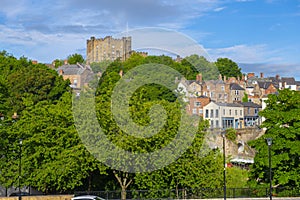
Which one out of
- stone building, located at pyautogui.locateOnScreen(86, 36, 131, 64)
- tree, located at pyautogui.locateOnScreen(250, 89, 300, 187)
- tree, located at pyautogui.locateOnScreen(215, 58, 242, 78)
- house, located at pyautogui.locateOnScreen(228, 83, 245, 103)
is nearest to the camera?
tree, located at pyautogui.locateOnScreen(250, 89, 300, 187)

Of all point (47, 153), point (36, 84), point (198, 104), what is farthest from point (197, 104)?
point (47, 153)

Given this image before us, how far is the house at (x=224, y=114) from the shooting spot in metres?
101

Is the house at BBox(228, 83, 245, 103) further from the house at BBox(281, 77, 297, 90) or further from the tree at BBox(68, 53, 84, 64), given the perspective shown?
the tree at BBox(68, 53, 84, 64)

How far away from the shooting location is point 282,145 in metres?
43.1

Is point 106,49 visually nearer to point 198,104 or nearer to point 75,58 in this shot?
point 75,58

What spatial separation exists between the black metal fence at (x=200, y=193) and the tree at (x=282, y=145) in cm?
108

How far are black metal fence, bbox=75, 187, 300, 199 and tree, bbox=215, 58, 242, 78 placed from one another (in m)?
107

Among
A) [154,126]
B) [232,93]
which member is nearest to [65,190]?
[154,126]

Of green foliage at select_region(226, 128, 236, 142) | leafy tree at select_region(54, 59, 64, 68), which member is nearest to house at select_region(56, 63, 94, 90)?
leafy tree at select_region(54, 59, 64, 68)

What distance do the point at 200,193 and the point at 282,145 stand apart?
318 inches

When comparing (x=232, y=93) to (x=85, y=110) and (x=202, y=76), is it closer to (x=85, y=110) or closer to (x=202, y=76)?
(x=202, y=76)

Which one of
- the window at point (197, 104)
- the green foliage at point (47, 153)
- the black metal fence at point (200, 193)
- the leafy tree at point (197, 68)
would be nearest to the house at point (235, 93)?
the leafy tree at point (197, 68)

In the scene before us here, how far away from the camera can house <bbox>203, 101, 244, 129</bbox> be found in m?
101

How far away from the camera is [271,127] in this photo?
45.2m
